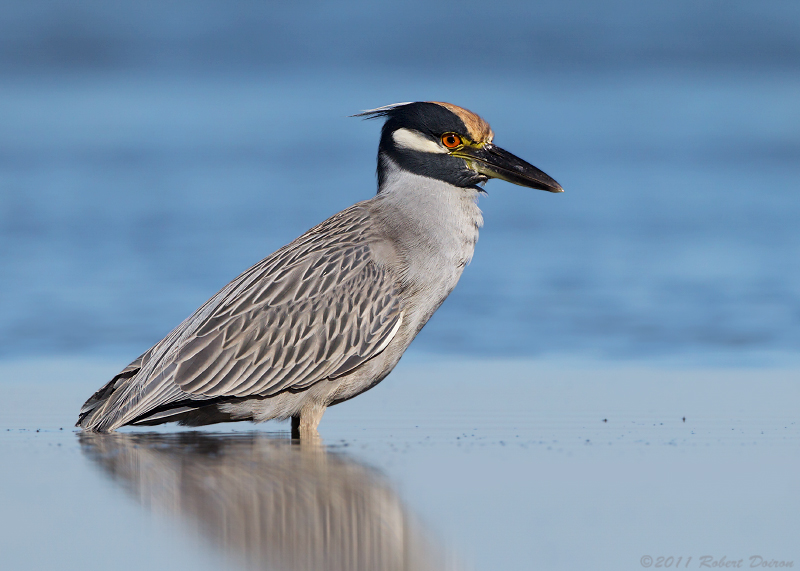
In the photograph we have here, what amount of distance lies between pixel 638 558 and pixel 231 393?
332 cm

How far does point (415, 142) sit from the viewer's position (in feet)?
23.8

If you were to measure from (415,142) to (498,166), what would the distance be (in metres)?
0.58

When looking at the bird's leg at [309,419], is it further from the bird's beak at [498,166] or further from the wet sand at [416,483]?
the bird's beak at [498,166]

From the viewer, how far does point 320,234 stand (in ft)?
23.8

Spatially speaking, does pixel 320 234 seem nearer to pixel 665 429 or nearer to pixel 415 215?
pixel 415 215

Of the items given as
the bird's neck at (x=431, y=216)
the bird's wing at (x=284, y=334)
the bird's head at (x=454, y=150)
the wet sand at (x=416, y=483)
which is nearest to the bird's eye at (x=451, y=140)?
the bird's head at (x=454, y=150)

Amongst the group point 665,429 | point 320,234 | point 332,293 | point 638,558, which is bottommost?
point 638,558

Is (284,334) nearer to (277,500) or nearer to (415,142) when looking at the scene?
(415,142)

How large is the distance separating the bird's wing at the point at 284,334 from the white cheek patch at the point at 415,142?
0.72 metres

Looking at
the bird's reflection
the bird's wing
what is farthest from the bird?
the bird's reflection

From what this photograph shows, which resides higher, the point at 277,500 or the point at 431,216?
the point at 431,216

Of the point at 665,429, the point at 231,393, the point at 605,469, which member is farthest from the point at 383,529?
the point at 665,429

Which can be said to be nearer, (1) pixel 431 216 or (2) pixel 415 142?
(1) pixel 431 216

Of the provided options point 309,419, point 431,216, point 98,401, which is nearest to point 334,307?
point 309,419
